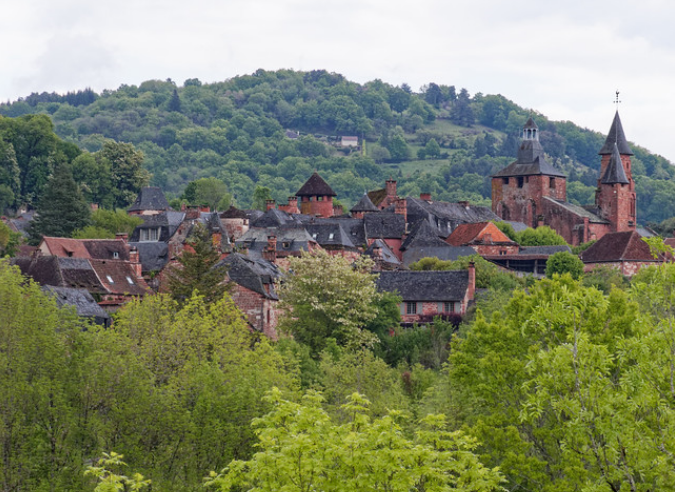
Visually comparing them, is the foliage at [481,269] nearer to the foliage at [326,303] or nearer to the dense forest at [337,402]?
the foliage at [326,303]

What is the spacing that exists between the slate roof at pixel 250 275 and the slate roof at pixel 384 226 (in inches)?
1291

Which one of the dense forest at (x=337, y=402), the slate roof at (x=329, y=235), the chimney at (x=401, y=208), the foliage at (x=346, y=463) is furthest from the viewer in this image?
the chimney at (x=401, y=208)

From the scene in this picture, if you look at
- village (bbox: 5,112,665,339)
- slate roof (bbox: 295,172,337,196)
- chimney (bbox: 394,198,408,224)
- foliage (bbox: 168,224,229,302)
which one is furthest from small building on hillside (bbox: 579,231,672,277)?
foliage (bbox: 168,224,229,302)

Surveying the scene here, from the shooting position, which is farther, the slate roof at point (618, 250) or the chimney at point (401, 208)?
the chimney at point (401, 208)

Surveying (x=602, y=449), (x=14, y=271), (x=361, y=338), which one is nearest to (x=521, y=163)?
(x=361, y=338)

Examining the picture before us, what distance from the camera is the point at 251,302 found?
253 feet

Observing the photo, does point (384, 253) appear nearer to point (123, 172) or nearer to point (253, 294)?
point (253, 294)

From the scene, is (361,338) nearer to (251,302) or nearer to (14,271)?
(251,302)

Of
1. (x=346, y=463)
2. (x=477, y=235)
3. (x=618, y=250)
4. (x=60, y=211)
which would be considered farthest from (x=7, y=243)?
(x=346, y=463)

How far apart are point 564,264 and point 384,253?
1615 cm

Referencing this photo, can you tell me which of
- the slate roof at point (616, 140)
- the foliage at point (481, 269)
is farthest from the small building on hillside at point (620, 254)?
the slate roof at point (616, 140)

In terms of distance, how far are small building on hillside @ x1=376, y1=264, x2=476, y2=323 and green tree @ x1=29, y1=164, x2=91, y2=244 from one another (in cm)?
3588

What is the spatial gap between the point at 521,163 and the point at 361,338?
73516 millimetres

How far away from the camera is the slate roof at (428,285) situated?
276ft
